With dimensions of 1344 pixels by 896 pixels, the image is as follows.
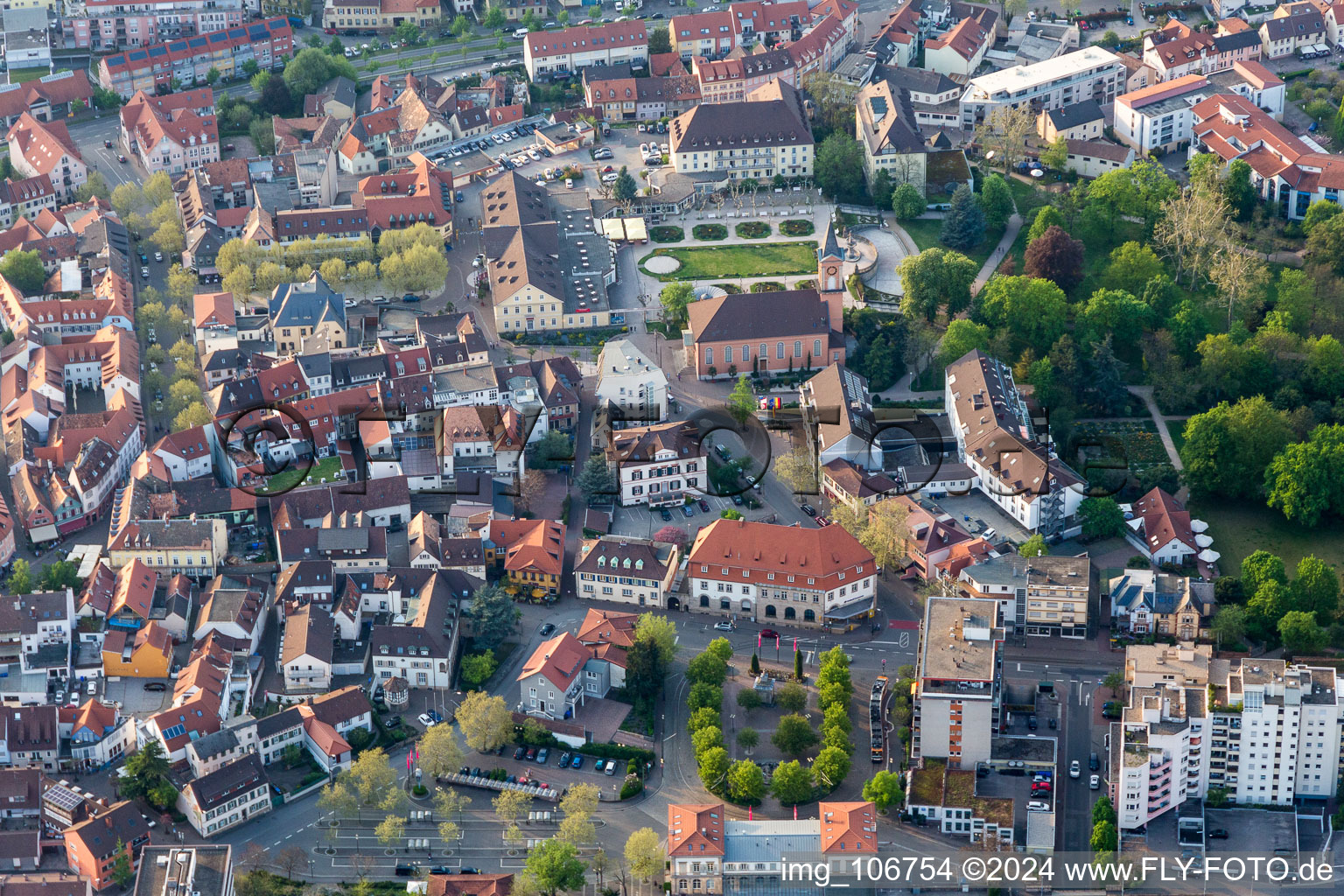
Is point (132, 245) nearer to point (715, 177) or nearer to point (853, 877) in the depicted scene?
point (715, 177)

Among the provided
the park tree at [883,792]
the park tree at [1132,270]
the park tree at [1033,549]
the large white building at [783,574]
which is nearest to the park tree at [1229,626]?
the park tree at [1033,549]

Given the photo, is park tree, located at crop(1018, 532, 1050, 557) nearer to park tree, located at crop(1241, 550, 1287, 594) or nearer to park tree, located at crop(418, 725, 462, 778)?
park tree, located at crop(1241, 550, 1287, 594)

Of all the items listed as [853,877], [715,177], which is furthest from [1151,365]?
[853,877]

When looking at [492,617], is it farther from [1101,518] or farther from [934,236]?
[934,236]

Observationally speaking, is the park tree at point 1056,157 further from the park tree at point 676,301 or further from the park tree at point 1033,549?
the park tree at point 1033,549

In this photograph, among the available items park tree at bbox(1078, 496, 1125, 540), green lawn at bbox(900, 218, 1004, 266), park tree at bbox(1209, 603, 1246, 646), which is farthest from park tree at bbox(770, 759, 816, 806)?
green lawn at bbox(900, 218, 1004, 266)

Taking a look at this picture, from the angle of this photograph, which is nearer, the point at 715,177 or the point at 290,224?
the point at 290,224
